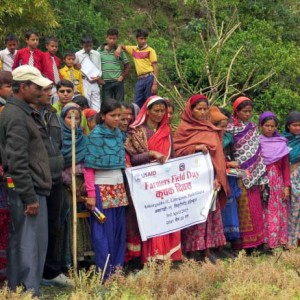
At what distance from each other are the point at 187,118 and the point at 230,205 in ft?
3.40

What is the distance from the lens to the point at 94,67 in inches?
408

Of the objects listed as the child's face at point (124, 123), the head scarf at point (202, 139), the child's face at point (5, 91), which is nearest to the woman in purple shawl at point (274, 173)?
the head scarf at point (202, 139)

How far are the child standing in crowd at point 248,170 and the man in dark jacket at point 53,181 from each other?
6.99 ft

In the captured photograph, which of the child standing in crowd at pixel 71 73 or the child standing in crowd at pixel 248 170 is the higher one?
the child standing in crowd at pixel 71 73

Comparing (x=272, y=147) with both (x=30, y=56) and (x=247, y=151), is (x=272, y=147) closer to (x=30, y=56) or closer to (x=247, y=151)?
(x=247, y=151)

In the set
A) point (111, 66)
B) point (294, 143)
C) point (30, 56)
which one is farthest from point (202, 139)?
point (111, 66)

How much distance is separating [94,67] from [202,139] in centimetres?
411

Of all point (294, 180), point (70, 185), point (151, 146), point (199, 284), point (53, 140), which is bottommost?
point (199, 284)

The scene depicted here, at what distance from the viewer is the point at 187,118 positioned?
6.72 metres

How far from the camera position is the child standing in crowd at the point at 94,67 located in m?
10.3

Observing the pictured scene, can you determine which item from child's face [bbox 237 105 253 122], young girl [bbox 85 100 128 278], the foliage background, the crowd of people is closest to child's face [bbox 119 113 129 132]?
the crowd of people

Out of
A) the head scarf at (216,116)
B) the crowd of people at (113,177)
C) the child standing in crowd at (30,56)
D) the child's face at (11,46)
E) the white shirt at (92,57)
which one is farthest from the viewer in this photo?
the white shirt at (92,57)

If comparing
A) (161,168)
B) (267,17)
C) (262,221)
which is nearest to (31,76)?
(161,168)

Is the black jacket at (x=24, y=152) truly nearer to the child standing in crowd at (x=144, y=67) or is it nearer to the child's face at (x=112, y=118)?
the child's face at (x=112, y=118)
